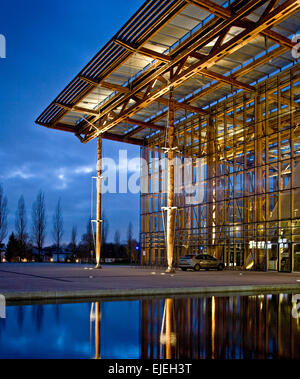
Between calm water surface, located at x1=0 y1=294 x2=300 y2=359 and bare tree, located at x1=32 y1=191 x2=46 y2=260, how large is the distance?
54147 millimetres

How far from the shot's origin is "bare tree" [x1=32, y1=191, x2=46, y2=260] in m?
61.6

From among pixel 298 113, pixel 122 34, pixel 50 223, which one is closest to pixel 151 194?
pixel 298 113

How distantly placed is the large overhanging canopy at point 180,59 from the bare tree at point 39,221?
92.8 ft

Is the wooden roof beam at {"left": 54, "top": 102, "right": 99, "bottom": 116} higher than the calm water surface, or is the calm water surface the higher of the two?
the wooden roof beam at {"left": 54, "top": 102, "right": 99, "bottom": 116}

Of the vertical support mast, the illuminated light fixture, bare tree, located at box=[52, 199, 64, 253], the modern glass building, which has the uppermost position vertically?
the modern glass building

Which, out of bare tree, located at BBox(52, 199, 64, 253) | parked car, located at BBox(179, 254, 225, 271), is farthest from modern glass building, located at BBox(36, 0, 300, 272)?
bare tree, located at BBox(52, 199, 64, 253)

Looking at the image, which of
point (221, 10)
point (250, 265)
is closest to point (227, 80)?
point (221, 10)

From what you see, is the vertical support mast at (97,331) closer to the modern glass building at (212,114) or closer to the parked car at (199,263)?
the modern glass building at (212,114)

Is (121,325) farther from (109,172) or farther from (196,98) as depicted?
(109,172)

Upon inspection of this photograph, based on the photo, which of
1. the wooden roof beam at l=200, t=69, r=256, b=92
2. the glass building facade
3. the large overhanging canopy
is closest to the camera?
the large overhanging canopy

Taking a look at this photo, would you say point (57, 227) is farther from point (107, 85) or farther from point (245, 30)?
point (245, 30)

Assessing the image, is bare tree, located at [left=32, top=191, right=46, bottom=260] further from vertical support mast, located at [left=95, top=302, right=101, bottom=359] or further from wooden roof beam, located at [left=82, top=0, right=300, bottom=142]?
vertical support mast, located at [left=95, top=302, right=101, bottom=359]

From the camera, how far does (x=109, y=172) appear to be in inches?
1526
